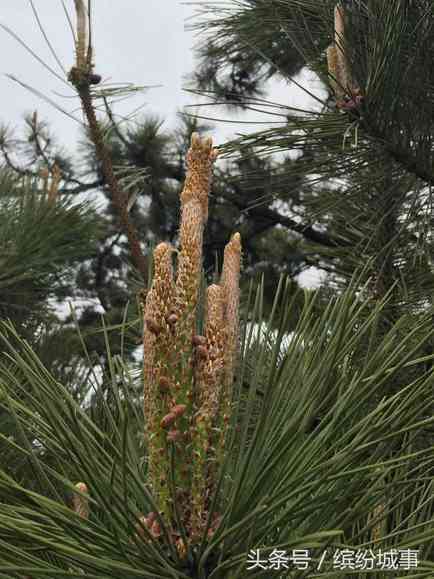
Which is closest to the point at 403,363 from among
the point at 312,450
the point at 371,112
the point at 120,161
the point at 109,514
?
the point at 312,450

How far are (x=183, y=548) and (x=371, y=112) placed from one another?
61 centimetres

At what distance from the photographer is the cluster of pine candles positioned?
43 cm

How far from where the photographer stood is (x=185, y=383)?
440 millimetres

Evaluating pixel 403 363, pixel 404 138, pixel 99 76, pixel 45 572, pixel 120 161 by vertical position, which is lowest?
pixel 45 572

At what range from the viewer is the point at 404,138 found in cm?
94

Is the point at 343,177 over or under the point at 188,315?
over

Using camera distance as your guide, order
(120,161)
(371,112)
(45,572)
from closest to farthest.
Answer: (45,572)
(371,112)
(120,161)

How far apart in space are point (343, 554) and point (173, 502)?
106 mm

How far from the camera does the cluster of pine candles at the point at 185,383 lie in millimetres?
429

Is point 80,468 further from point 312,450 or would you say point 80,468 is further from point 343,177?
point 343,177

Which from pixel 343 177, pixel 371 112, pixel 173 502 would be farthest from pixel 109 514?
pixel 343 177

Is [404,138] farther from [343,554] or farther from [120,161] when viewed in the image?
[120,161]

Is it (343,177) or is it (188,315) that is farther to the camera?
(343,177)

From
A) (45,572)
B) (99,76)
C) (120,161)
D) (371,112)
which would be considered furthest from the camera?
(120,161)
